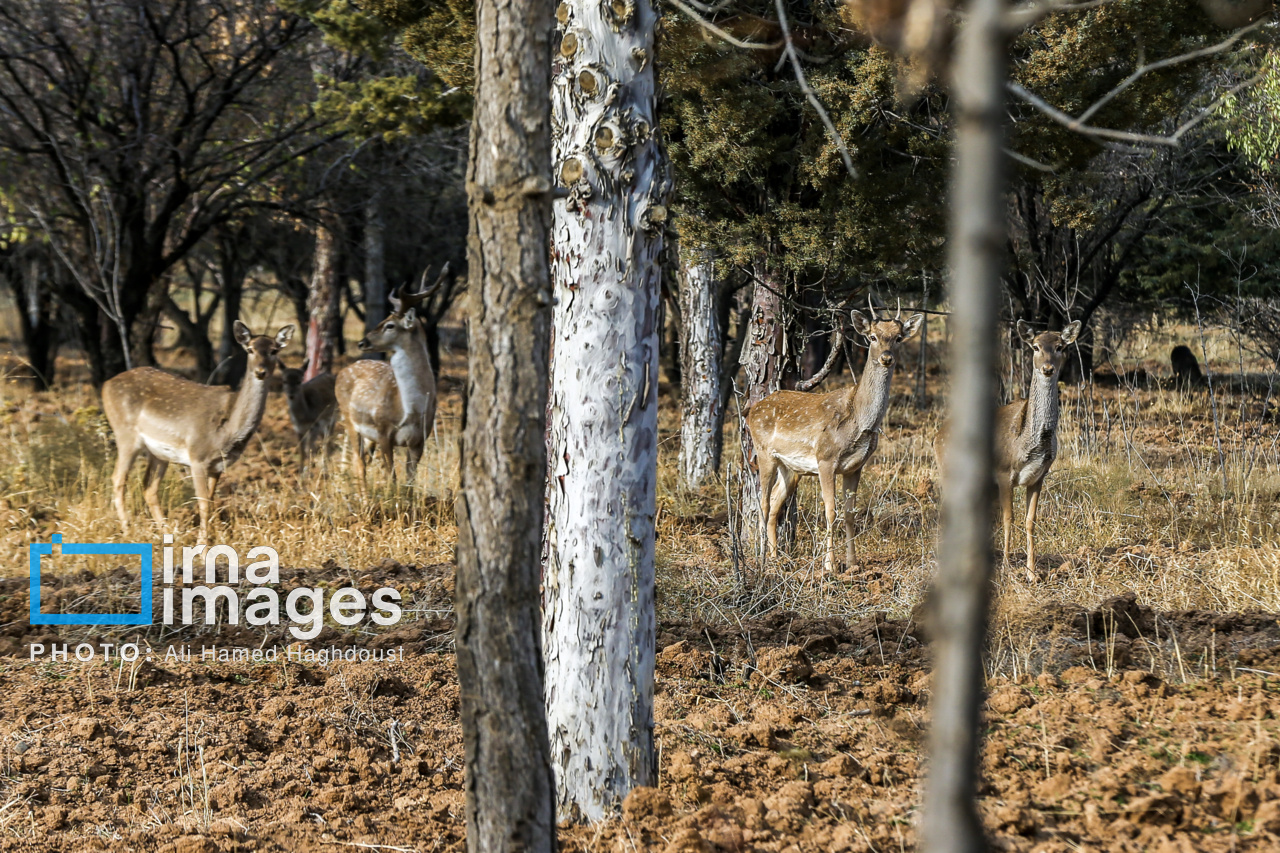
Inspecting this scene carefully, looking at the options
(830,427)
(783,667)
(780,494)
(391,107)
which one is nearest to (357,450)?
(391,107)

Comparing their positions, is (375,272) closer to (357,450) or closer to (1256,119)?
(357,450)

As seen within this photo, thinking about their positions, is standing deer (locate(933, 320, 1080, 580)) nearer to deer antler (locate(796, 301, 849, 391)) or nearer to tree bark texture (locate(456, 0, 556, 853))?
deer antler (locate(796, 301, 849, 391))

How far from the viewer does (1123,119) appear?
7.36 meters

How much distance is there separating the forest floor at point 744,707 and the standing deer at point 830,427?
375 millimetres

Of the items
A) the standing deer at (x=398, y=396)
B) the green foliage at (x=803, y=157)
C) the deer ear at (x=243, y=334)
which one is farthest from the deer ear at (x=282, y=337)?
the green foliage at (x=803, y=157)

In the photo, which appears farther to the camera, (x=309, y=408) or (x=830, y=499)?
(x=309, y=408)

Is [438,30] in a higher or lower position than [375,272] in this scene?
higher

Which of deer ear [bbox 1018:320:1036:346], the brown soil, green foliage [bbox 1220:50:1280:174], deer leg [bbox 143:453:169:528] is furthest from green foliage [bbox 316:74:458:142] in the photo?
green foliage [bbox 1220:50:1280:174]

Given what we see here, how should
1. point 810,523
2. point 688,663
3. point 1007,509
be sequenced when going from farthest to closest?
1. point 810,523
2. point 1007,509
3. point 688,663

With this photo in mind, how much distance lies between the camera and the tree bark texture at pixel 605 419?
3162 millimetres

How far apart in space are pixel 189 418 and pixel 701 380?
450 cm

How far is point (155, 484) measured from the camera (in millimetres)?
8773

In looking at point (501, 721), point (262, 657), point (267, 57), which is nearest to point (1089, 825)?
point (501, 721)

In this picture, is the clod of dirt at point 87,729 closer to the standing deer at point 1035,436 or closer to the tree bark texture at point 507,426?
the tree bark texture at point 507,426
